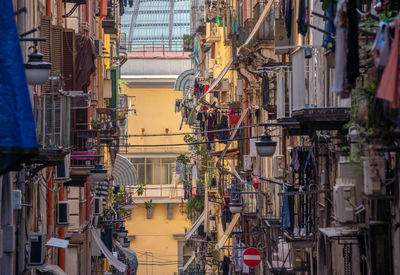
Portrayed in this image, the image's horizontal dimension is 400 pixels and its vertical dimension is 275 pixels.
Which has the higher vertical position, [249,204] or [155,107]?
[155,107]

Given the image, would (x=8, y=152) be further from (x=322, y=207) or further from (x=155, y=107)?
(x=155, y=107)

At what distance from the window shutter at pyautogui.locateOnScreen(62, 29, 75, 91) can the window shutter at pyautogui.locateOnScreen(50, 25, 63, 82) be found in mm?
561

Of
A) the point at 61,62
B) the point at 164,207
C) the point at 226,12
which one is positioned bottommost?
the point at 164,207

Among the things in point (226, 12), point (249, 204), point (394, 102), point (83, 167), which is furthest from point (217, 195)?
point (394, 102)

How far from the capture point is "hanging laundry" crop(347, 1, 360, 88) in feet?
32.2

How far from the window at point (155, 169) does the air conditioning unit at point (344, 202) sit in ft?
177

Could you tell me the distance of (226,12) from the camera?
37.5 meters

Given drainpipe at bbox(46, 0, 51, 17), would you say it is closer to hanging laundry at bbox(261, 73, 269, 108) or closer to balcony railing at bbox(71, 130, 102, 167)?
balcony railing at bbox(71, 130, 102, 167)

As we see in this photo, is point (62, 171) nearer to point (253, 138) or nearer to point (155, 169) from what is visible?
point (253, 138)

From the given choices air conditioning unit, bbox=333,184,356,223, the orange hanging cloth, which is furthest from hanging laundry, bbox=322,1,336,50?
the orange hanging cloth

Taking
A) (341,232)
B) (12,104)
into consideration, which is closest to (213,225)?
(341,232)

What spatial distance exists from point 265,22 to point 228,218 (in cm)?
1432

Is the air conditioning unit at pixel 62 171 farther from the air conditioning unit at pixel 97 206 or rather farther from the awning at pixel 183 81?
the awning at pixel 183 81

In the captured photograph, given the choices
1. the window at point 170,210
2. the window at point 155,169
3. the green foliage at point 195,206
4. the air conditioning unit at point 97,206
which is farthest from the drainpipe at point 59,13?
the window at point 155,169
